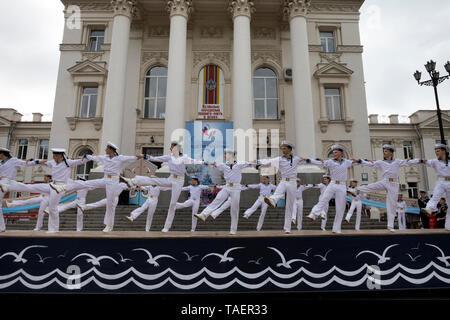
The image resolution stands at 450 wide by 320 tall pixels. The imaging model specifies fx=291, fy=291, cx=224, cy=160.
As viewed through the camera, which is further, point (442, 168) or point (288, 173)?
point (288, 173)

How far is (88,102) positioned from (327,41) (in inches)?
670

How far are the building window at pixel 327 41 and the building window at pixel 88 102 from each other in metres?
16.0

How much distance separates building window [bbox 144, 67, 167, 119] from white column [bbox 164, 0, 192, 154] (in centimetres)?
325

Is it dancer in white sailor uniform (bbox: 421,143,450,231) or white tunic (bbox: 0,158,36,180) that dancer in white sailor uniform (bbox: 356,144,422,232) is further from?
white tunic (bbox: 0,158,36,180)

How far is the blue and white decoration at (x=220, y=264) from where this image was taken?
18.2 feet

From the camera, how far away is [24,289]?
5512 millimetres

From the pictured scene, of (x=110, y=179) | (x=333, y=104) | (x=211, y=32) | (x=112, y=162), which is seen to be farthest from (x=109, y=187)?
(x=333, y=104)

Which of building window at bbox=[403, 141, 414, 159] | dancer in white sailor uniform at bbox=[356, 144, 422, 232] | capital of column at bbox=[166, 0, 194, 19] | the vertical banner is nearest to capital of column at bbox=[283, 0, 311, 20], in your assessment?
capital of column at bbox=[166, 0, 194, 19]

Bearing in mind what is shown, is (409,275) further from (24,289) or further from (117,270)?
(24,289)

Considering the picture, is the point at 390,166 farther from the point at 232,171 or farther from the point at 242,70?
the point at 242,70

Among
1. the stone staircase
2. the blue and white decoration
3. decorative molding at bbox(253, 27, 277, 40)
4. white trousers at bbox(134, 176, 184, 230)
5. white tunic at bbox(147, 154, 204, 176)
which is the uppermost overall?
decorative molding at bbox(253, 27, 277, 40)

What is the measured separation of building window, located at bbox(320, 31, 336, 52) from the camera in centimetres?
2053

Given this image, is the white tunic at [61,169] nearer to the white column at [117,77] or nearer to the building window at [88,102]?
the white column at [117,77]

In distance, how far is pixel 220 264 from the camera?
5684 millimetres
